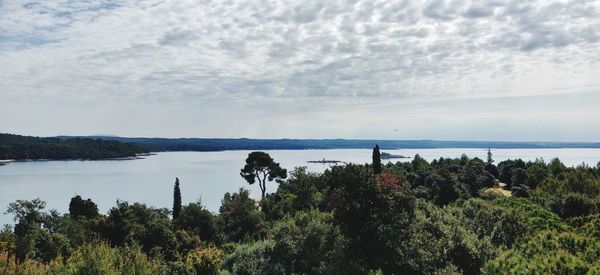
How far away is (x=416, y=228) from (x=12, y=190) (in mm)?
90815

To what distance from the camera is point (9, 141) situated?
619 ft

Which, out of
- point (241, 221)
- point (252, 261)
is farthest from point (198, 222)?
point (252, 261)

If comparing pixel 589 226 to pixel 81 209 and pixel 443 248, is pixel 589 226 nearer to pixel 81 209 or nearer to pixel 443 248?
pixel 443 248

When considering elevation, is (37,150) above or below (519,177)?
above

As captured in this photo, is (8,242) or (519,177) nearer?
(8,242)

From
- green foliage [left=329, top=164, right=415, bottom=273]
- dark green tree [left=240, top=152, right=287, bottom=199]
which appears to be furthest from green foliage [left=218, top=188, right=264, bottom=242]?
dark green tree [left=240, top=152, right=287, bottom=199]

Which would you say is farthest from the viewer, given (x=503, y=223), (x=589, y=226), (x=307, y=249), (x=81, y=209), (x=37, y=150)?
(x=37, y=150)

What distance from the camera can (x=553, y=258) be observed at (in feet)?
45.3

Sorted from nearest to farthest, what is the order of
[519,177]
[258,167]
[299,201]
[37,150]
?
[299,201], [258,167], [519,177], [37,150]

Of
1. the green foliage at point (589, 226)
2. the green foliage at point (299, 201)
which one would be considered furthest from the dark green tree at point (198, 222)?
the green foliage at point (589, 226)

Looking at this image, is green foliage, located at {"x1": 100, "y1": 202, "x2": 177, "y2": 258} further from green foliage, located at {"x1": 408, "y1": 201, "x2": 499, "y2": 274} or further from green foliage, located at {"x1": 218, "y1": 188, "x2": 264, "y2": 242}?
green foliage, located at {"x1": 408, "y1": 201, "x2": 499, "y2": 274}

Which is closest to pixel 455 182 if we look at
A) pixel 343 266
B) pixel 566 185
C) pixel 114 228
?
pixel 566 185

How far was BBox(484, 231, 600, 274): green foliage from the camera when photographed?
13.2 metres

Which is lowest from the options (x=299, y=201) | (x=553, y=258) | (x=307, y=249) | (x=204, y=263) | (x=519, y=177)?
(x=299, y=201)
